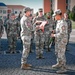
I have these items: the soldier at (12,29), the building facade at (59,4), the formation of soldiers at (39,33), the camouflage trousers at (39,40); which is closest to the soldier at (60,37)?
the formation of soldiers at (39,33)

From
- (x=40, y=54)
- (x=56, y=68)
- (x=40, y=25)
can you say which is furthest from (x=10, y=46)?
(x=56, y=68)

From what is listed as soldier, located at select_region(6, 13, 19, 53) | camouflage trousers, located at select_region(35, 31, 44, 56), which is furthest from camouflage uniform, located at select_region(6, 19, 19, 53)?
camouflage trousers, located at select_region(35, 31, 44, 56)

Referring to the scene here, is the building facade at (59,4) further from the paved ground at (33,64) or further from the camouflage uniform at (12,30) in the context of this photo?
the paved ground at (33,64)

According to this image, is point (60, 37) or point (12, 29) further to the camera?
point (12, 29)

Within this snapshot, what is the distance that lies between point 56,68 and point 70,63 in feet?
3.73

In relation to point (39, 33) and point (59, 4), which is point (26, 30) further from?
point (59, 4)

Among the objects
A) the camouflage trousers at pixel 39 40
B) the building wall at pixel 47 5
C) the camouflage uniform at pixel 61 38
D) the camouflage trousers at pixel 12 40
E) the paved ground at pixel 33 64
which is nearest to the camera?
the camouflage uniform at pixel 61 38

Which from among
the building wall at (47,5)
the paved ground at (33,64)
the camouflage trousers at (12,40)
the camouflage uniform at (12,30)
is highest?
the building wall at (47,5)

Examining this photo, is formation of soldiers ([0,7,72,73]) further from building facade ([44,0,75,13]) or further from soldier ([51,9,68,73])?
building facade ([44,0,75,13])

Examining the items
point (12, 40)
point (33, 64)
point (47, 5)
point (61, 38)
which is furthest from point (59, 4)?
point (61, 38)

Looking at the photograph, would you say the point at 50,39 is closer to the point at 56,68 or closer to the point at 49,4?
the point at 56,68

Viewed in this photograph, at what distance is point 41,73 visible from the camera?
27.2 ft

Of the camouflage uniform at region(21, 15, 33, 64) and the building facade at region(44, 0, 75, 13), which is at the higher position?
the building facade at region(44, 0, 75, 13)

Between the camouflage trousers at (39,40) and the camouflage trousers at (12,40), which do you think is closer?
the camouflage trousers at (39,40)
